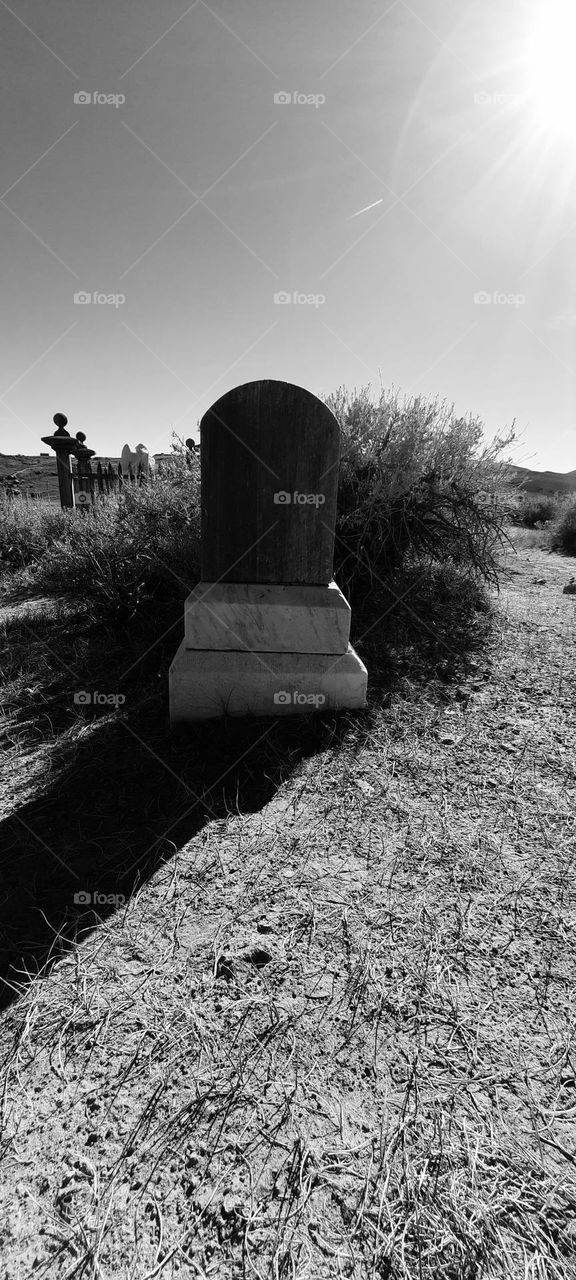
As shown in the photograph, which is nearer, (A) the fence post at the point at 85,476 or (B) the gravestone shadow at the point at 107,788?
(B) the gravestone shadow at the point at 107,788

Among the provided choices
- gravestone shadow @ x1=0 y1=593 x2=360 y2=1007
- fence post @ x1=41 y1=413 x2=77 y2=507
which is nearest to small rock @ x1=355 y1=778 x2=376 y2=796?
gravestone shadow @ x1=0 y1=593 x2=360 y2=1007

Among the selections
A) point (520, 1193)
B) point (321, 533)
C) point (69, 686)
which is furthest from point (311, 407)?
point (520, 1193)

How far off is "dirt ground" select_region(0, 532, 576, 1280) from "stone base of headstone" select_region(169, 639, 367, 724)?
781mm

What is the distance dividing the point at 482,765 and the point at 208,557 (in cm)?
Answer: 182

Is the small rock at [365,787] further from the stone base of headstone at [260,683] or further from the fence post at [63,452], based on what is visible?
the fence post at [63,452]

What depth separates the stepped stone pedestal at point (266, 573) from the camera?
108 inches

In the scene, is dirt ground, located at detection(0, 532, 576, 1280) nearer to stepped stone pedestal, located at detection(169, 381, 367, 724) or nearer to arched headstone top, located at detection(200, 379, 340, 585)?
stepped stone pedestal, located at detection(169, 381, 367, 724)

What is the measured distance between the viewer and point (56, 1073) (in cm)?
119

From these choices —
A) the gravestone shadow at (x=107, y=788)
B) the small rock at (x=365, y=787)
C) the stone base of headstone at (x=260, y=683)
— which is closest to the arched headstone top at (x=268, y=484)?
the stone base of headstone at (x=260, y=683)

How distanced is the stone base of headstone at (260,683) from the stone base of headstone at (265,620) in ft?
0.17

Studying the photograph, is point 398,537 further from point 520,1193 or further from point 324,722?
point 520,1193

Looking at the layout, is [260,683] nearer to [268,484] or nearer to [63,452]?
[268,484]

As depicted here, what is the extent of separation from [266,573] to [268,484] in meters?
0.49

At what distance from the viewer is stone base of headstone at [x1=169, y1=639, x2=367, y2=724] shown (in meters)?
2.78
